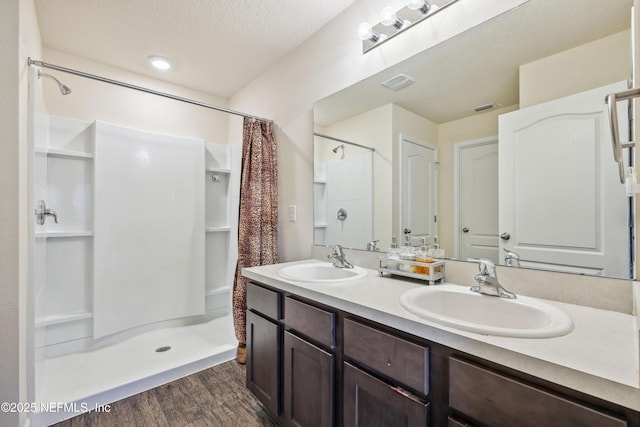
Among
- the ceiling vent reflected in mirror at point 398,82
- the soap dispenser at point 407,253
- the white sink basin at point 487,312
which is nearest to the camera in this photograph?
the white sink basin at point 487,312

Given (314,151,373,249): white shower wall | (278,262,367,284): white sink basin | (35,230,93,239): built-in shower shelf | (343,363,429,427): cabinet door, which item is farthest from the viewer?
(35,230,93,239): built-in shower shelf

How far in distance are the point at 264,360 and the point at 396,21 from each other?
1.94 m

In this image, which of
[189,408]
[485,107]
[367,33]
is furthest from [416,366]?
[367,33]

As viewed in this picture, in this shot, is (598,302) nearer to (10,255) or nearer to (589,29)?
(589,29)

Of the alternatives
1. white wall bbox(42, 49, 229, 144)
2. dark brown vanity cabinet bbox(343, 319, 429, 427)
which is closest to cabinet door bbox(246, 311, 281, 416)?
dark brown vanity cabinet bbox(343, 319, 429, 427)

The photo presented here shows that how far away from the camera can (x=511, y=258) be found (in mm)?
1162

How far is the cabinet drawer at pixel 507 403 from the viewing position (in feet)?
1.92

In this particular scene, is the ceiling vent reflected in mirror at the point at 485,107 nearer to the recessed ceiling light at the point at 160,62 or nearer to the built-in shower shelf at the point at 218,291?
the recessed ceiling light at the point at 160,62

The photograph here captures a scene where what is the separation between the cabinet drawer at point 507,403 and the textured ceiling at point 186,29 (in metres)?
2.05

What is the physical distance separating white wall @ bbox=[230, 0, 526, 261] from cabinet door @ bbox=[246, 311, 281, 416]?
2.39ft

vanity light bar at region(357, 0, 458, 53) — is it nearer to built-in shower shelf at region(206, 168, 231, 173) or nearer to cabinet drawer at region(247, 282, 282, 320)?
cabinet drawer at region(247, 282, 282, 320)

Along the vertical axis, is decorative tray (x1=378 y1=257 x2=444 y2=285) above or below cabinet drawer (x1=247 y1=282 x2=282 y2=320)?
above

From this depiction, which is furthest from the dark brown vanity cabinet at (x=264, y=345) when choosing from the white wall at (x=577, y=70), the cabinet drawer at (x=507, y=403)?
the white wall at (x=577, y=70)

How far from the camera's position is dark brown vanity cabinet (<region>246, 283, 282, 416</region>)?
1.43 m
